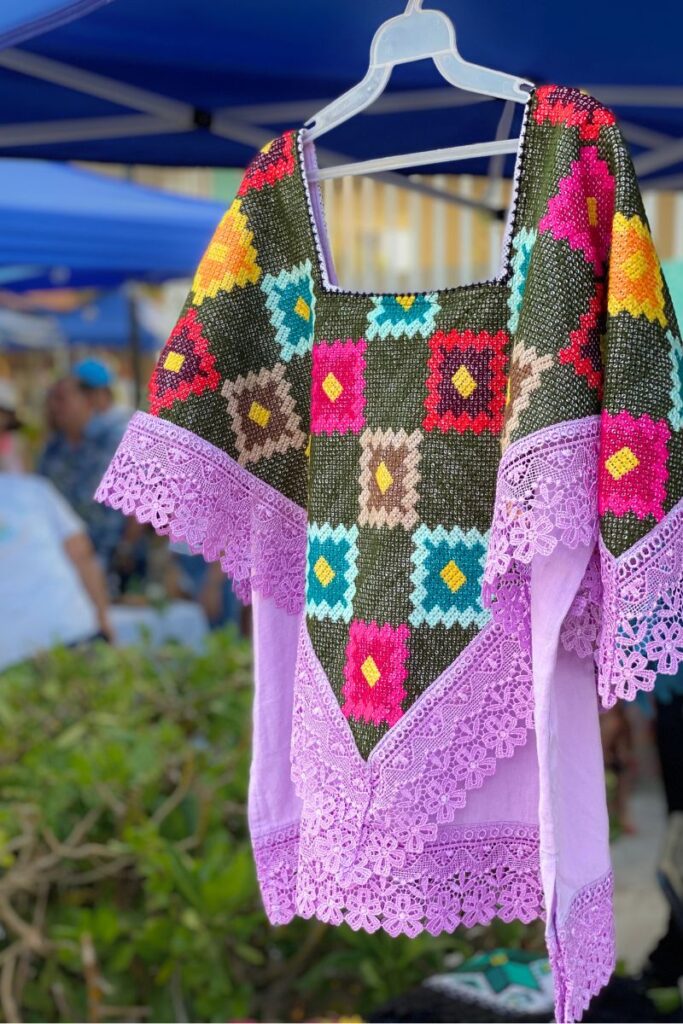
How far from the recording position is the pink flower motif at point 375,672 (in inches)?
52.1

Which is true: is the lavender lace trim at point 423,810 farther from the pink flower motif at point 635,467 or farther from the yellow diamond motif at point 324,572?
the pink flower motif at point 635,467

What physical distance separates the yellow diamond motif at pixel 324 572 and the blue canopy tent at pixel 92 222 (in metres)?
2.46

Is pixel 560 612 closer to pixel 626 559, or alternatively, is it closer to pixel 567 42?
pixel 626 559

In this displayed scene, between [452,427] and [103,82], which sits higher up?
[103,82]

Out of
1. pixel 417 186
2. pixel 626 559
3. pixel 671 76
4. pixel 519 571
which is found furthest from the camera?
pixel 417 186

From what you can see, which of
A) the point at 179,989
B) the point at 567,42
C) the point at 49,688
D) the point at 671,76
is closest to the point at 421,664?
the point at 567,42

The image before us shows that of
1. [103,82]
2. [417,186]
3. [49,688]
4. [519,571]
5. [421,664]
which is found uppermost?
[103,82]

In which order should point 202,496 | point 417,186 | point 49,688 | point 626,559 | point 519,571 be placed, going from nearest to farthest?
point 626,559, point 519,571, point 202,496, point 417,186, point 49,688

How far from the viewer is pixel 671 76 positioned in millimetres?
1890

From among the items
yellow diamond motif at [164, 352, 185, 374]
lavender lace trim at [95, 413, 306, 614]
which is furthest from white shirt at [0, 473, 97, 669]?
yellow diamond motif at [164, 352, 185, 374]

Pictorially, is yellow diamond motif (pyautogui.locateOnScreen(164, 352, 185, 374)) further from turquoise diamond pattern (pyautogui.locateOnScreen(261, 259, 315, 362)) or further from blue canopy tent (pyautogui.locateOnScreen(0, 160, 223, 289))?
blue canopy tent (pyautogui.locateOnScreen(0, 160, 223, 289))

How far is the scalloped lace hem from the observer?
51.9 inches

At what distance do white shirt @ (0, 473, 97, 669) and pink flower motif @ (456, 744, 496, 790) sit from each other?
2797 millimetres

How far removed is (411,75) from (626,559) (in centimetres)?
109
